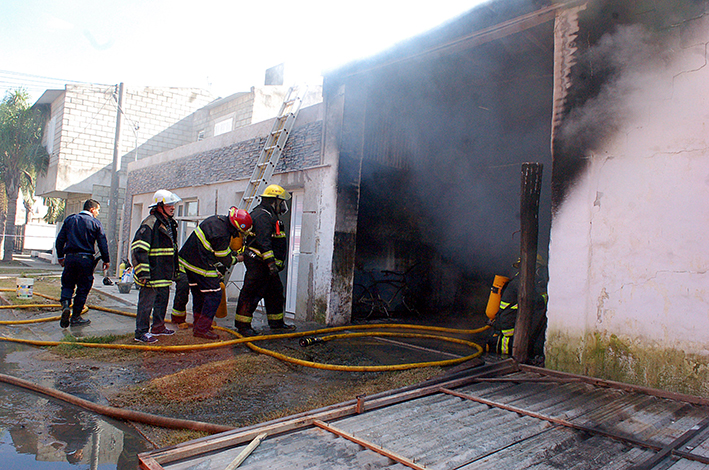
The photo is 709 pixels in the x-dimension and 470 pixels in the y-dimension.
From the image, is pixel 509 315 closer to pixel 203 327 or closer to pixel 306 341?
pixel 306 341

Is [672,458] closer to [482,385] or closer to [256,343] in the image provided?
[482,385]

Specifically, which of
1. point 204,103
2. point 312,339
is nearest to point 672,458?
point 312,339

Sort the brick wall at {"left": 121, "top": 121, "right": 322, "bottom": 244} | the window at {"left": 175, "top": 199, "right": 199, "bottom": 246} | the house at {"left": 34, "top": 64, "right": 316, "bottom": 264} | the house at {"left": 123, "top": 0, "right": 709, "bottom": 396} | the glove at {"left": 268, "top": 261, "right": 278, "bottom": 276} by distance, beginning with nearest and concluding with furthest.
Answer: the house at {"left": 123, "top": 0, "right": 709, "bottom": 396}, the glove at {"left": 268, "top": 261, "right": 278, "bottom": 276}, the brick wall at {"left": 121, "top": 121, "right": 322, "bottom": 244}, the window at {"left": 175, "top": 199, "right": 199, "bottom": 246}, the house at {"left": 34, "top": 64, "right": 316, "bottom": 264}

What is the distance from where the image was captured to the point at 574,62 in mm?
4398

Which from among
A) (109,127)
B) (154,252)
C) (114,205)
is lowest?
(154,252)

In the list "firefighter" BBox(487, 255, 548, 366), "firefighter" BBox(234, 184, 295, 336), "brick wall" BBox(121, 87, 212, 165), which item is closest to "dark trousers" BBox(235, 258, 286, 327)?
"firefighter" BBox(234, 184, 295, 336)

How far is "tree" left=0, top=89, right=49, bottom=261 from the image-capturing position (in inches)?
931

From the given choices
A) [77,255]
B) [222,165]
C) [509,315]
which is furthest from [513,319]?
[222,165]

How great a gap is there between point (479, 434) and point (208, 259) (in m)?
4.02

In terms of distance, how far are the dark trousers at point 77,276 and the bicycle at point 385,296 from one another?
4058mm

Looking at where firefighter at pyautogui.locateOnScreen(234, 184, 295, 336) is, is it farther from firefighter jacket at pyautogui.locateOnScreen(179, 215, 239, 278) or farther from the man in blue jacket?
the man in blue jacket

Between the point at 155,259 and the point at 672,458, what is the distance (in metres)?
5.17

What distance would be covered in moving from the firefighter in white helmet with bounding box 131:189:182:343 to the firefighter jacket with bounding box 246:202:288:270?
1017mm

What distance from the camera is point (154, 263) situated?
544 centimetres
